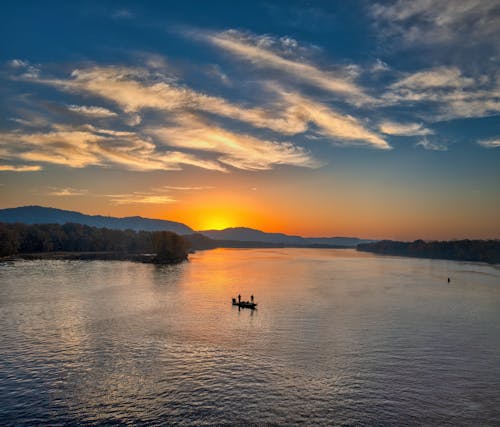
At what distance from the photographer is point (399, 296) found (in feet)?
338

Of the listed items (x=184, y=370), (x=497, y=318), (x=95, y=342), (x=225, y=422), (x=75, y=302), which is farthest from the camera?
(x=75, y=302)

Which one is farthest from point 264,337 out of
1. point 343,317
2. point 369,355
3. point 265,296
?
point 265,296

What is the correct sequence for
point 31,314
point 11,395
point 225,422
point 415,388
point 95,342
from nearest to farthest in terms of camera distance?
point 225,422 < point 11,395 < point 415,388 < point 95,342 < point 31,314

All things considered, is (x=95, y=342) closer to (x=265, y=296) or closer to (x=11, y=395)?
(x=11, y=395)

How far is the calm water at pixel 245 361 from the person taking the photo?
118ft

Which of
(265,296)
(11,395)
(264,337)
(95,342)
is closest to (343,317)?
(264,337)

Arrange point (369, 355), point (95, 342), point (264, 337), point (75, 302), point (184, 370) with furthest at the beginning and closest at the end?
point (75, 302), point (264, 337), point (95, 342), point (369, 355), point (184, 370)

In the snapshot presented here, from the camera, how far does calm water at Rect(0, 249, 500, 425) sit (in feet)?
118

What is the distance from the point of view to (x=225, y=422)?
111ft

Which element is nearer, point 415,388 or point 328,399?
point 328,399

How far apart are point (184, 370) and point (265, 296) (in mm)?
58008

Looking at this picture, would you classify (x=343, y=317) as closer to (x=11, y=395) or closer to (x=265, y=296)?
(x=265, y=296)

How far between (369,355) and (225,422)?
25447 mm

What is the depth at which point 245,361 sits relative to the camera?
48.7m
